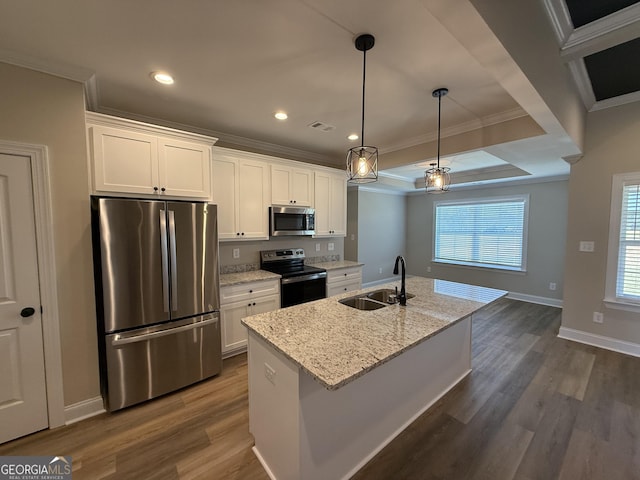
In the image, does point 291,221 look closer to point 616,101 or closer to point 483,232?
point 616,101

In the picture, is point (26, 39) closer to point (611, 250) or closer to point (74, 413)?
point (74, 413)

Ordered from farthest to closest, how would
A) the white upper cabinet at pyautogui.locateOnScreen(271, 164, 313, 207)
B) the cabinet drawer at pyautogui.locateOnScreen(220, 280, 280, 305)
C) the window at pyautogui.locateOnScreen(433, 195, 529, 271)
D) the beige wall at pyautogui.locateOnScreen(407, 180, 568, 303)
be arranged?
1. the window at pyautogui.locateOnScreen(433, 195, 529, 271)
2. the beige wall at pyautogui.locateOnScreen(407, 180, 568, 303)
3. the white upper cabinet at pyautogui.locateOnScreen(271, 164, 313, 207)
4. the cabinet drawer at pyautogui.locateOnScreen(220, 280, 280, 305)

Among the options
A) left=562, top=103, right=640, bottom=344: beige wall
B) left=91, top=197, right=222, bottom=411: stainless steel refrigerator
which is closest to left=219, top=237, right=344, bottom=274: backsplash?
left=91, top=197, right=222, bottom=411: stainless steel refrigerator

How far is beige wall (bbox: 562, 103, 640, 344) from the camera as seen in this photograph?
3027 millimetres

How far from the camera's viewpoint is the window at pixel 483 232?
5.47m

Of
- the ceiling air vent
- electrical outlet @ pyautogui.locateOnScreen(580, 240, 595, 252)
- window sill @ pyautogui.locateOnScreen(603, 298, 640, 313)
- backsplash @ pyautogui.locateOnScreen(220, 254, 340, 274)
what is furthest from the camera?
backsplash @ pyautogui.locateOnScreen(220, 254, 340, 274)

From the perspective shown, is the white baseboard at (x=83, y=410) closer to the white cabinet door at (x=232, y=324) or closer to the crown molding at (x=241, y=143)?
the white cabinet door at (x=232, y=324)

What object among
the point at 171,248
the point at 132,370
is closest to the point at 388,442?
the point at 132,370

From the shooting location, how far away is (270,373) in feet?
5.12

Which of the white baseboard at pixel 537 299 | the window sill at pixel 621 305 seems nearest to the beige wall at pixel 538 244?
the white baseboard at pixel 537 299

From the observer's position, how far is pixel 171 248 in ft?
7.78

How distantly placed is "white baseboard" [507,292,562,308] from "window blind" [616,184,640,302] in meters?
2.22

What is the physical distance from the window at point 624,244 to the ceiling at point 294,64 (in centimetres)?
76

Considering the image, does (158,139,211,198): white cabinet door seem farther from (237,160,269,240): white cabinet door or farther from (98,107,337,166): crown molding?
(98,107,337,166): crown molding
